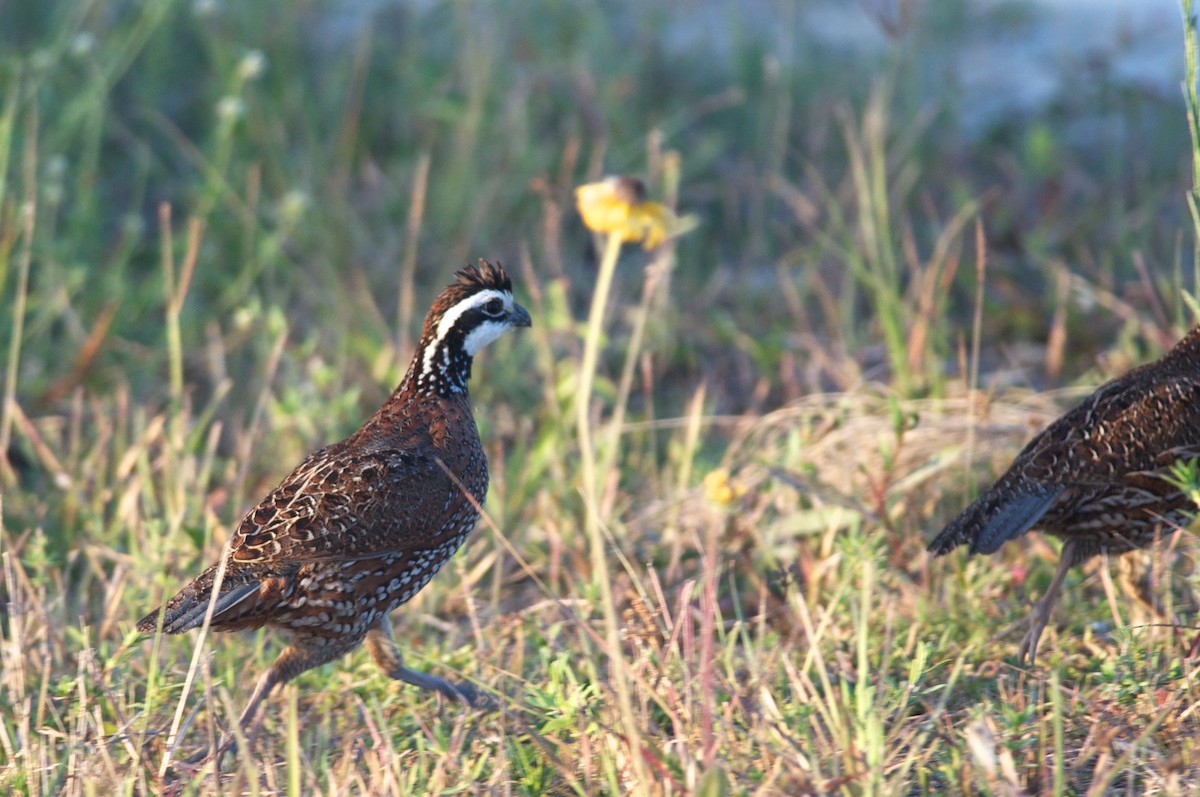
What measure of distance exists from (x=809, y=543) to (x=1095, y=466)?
45.4 inches

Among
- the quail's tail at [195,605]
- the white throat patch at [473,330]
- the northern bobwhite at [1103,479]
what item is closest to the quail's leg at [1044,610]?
the northern bobwhite at [1103,479]

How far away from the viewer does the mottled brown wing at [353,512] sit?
4156mm

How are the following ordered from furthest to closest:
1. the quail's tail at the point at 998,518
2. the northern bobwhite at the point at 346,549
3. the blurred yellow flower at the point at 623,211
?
the quail's tail at the point at 998,518 < the northern bobwhite at the point at 346,549 < the blurred yellow flower at the point at 623,211

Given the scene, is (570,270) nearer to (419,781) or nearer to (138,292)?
(138,292)

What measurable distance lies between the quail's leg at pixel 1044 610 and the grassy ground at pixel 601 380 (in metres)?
0.09

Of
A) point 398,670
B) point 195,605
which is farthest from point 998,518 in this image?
point 195,605

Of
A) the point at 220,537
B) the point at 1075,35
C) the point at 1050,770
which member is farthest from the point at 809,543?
the point at 1075,35

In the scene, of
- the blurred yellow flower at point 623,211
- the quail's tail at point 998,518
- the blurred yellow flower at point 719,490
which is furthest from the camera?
the blurred yellow flower at point 719,490

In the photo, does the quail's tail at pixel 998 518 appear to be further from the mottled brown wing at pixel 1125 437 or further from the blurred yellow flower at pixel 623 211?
the blurred yellow flower at pixel 623 211

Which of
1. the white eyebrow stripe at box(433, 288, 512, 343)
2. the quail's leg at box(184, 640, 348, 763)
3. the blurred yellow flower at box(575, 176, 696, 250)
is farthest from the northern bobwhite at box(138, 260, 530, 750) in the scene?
the blurred yellow flower at box(575, 176, 696, 250)

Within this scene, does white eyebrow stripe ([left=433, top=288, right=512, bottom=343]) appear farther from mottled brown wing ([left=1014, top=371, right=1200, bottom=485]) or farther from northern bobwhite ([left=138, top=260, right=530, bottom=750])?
mottled brown wing ([left=1014, top=371, right=1200, bottom=485])

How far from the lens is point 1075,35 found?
992 centimetres

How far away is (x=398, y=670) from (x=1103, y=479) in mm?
2091

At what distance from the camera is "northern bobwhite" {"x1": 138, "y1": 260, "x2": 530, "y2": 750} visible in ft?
13.5
